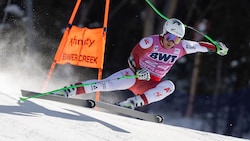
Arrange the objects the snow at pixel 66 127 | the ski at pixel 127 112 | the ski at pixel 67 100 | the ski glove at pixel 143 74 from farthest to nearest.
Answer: the ski glove at pixel 143 74
the ski at pixel 127 112
the ski at pixel 67 100
the snow at pixel 66 127

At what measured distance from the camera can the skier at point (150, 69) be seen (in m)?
5.99

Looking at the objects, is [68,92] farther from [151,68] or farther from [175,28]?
[175,28]

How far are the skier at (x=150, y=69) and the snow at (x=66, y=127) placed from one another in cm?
56

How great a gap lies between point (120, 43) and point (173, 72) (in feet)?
6.28

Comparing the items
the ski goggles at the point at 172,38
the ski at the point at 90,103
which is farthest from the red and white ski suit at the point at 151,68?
the ski at the point at 90,103

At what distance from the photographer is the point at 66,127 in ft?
13.9

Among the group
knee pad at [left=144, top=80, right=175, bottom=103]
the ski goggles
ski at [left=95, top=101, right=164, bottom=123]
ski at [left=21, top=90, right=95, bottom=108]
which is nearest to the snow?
ski at [left=21, top=90, right=95, bottom=108]

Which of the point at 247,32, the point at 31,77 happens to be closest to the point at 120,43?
the point at 247,32

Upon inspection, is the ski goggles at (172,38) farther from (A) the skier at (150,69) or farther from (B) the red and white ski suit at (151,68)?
(B) the red and white ski suit at (151,68)

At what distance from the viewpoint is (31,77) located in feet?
28.5

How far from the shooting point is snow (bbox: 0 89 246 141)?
3.87 metres

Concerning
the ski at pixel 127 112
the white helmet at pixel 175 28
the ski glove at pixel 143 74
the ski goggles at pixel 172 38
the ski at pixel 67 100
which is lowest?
the ski at pixel 127 112

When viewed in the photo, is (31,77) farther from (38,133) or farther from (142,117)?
(38,133)

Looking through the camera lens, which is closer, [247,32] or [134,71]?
[134,71]
